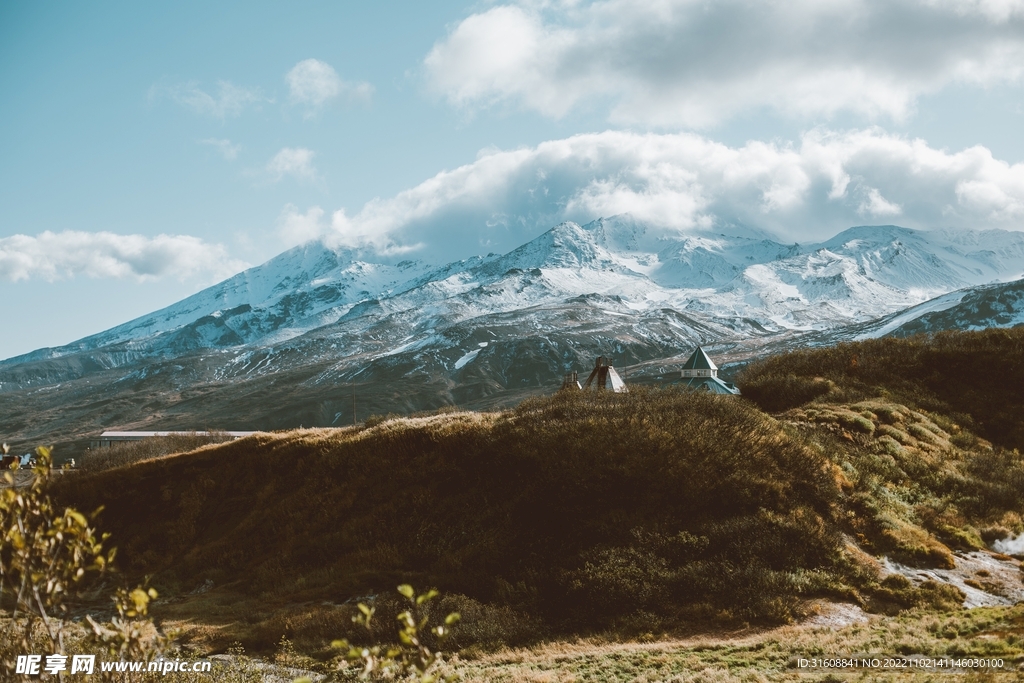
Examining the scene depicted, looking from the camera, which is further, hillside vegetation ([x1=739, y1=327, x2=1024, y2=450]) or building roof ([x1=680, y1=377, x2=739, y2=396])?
building roof ([x1=680, y1=377, x2=739, y2=396])

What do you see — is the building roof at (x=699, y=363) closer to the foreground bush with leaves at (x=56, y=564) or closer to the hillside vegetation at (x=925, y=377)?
the hillside vegetation at (x=925, y=377)

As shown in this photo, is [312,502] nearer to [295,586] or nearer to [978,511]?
[295,586]

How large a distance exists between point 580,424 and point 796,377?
72.0 feet

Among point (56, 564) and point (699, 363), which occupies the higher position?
point (56, 564)

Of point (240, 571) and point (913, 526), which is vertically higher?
point (240, 571)

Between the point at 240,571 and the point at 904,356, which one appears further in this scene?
the point at 904,356

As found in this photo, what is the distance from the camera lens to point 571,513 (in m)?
24.8

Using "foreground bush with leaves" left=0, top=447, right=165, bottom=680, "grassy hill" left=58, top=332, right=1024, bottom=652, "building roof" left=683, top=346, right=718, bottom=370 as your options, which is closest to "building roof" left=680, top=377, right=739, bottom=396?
"building roof" left=683, top=346, right=718, bottom=370

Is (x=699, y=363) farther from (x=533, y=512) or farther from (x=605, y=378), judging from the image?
(x=533, y=512)

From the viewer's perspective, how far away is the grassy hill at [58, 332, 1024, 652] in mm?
20703

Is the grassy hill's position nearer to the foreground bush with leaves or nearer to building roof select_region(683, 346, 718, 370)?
the foreground bush with leaves

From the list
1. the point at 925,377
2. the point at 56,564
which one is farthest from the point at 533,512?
the point at 925,377

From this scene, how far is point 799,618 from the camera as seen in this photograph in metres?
19.0

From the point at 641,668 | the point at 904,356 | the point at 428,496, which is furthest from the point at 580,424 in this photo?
the point at 904,356
